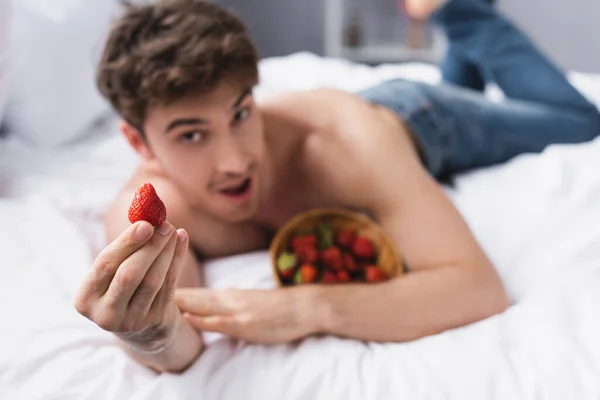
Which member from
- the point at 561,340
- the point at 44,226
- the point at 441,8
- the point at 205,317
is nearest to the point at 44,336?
the point at 205,317

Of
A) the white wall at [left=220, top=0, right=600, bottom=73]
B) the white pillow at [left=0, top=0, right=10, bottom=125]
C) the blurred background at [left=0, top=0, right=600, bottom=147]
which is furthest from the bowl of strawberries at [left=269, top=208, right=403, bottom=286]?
the white wall at [left=220, top=0, right=600, bottom=73]

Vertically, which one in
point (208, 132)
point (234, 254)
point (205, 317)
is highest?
point (208, 132)

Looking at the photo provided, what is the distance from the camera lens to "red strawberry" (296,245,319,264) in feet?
2.61

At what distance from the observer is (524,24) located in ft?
8.55

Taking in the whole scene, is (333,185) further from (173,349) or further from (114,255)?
(114,255)

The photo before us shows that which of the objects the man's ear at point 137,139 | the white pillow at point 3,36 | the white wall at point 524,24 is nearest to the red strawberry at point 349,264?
the man's ear at point 137,139

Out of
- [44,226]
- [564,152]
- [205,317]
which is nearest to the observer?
[205,317]

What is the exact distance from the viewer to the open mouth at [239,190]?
2.69ft

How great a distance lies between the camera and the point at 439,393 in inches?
22.4

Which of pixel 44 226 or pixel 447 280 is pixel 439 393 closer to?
pixel 447 280

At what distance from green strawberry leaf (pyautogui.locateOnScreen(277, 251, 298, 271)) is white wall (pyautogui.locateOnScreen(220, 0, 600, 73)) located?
2065mm

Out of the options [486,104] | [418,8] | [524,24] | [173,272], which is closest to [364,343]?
[173,272]

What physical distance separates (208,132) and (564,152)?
677 mm

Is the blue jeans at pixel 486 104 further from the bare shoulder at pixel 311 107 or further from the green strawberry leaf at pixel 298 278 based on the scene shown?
the green strawberry leaf at pixel 298 278
